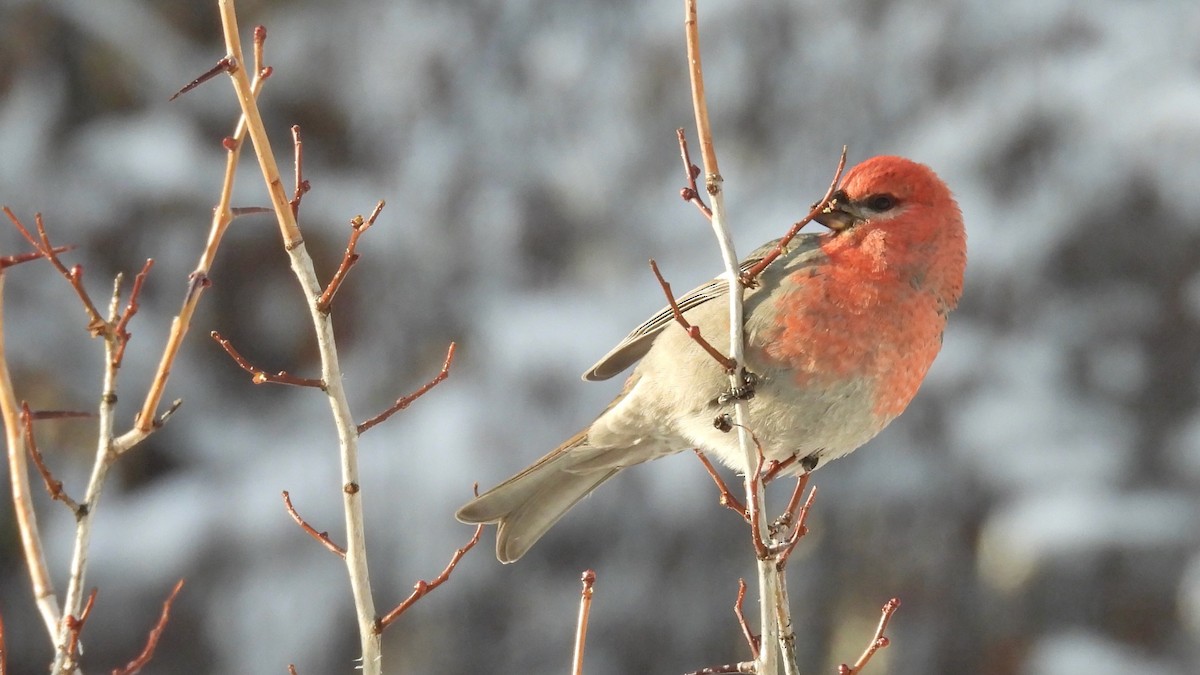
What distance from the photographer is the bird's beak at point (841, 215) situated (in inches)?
119

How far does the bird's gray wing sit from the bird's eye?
20 cm

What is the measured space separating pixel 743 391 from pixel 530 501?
3.38ft

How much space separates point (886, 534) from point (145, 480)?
161 inches

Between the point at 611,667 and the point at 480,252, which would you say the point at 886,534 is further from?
the point at 480,252

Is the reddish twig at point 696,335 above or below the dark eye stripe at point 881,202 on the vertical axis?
below

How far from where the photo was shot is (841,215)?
303 centimetres

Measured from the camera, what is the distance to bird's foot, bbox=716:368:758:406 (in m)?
2.42

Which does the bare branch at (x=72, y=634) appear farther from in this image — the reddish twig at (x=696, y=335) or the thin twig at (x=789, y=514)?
the thin twig at (x=789, y=514)

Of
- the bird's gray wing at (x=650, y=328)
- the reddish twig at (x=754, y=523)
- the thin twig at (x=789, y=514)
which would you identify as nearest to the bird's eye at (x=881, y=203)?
the bird's gray wing at (x=650, y=328)

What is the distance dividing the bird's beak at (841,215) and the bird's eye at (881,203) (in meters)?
0.04

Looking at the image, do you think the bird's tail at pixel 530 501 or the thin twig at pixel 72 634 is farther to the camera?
the bird's tail at pixel 530 501

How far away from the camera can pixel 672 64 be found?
817 centimetres

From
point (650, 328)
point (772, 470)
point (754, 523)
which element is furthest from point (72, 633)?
point (650, 328)

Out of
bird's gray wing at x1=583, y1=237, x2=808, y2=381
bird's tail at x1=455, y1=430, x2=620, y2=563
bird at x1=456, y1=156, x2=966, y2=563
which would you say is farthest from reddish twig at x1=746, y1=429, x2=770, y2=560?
bird's tail at x1=455, y1=430, x2=620, y2=563
